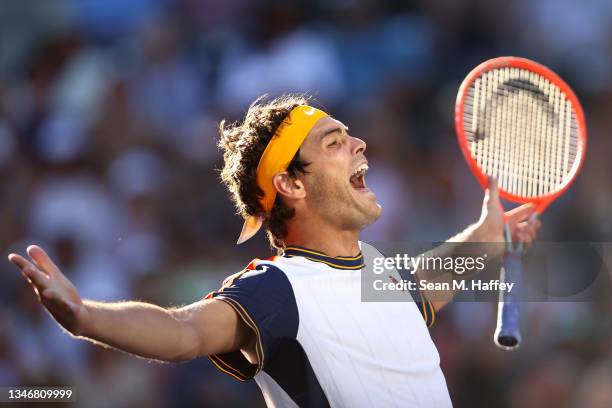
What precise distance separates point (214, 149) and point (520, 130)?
3104 millimetres

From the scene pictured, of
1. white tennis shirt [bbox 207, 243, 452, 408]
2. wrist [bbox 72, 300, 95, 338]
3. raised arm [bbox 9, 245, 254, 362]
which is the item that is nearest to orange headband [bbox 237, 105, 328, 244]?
white tennis shirt [bbox 207, 243, 452, 408]

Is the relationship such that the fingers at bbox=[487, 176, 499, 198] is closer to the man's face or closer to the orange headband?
the man's face

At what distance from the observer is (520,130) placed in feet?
14.5

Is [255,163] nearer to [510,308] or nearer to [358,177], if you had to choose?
[358,177]

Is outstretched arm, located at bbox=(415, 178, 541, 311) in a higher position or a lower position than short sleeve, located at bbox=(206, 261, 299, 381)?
higher

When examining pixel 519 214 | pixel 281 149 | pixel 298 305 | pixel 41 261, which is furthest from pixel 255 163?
pixel 41 261

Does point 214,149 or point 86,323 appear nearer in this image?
point 86,323

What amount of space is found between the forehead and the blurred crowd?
8.16 feet

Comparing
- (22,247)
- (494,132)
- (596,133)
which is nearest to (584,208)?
(596,133)

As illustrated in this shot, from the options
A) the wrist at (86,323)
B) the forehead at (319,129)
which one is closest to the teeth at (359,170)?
the forehead at (319,129)

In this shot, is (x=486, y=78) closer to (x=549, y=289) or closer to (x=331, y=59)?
(x=549, y=289)

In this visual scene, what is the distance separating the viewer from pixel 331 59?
7414 millimetres

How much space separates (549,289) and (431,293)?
2.40 metres

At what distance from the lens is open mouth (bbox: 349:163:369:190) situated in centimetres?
411
